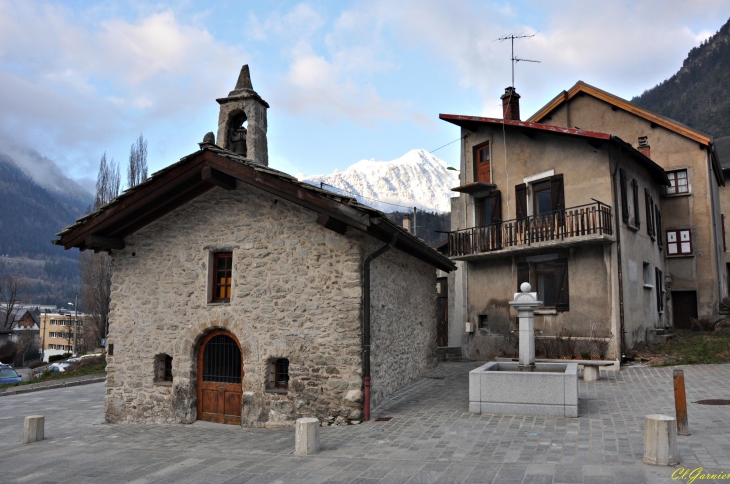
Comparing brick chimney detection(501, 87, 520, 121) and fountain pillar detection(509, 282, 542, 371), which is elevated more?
brick chimney detection(501, 87, 520, 121)

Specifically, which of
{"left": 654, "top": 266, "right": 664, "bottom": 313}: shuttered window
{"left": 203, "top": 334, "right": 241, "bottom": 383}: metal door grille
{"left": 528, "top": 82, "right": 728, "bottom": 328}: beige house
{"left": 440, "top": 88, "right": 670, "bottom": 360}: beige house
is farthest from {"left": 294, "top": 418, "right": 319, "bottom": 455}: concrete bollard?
{"left": 528, "top": 82, "right": 728, "bottom": 328}: beige house

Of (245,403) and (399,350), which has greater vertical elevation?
(399,350)

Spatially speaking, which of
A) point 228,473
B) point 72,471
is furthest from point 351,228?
point 72,471

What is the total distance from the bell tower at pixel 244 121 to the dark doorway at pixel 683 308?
57.8 feet

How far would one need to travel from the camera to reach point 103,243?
38.3 ft

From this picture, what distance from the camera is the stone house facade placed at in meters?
9.98

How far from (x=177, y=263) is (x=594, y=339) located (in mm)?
11490

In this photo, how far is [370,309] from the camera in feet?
34.5

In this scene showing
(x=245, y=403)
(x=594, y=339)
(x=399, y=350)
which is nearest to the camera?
(x=245, y=403)

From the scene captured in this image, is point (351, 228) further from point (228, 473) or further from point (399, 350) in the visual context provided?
point (228, 473)

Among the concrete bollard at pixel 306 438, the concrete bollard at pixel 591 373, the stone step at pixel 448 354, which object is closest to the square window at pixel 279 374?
the concrete bollard at pixel 306 438

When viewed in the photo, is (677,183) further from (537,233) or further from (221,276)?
(221,276)

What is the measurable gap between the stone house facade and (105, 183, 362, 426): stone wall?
0.07ft

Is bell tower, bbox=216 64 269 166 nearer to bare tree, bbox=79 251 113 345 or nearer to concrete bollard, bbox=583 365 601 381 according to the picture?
concrete bollard, bbox=583 365 601 381
